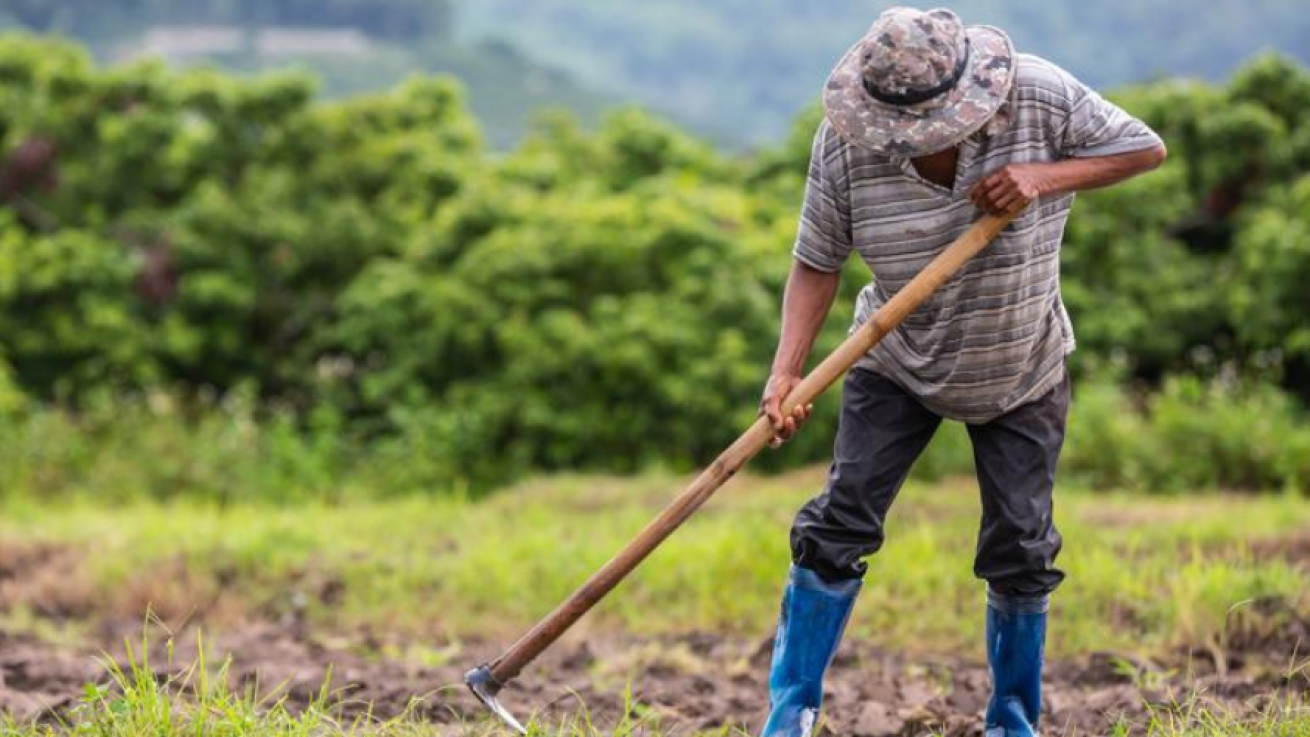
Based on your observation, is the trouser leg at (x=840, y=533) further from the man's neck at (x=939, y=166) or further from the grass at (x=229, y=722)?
the man's neck at (x=939, y=166)

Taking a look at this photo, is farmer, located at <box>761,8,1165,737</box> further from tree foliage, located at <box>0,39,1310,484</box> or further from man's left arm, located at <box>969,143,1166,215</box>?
tree foliage, located at <box>0,39,1310,484</box>

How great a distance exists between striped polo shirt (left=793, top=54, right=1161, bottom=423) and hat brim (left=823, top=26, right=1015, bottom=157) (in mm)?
102

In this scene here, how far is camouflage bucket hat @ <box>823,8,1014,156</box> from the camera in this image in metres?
3.54

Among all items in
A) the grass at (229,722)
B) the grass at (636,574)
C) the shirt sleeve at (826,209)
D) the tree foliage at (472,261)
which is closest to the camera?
the grass at (229,722)

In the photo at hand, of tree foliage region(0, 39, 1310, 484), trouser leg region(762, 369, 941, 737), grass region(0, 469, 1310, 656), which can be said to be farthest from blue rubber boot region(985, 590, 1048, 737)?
tree foliage region(0, 39, 1310, 484)

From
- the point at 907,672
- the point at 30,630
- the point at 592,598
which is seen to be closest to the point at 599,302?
the point at 30,630

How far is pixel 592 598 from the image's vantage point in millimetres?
4023

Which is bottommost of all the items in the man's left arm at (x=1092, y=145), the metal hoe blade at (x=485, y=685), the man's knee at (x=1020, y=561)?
the metal hoe blade at (x=485, y=685)

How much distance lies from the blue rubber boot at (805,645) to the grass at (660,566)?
1.89 meters

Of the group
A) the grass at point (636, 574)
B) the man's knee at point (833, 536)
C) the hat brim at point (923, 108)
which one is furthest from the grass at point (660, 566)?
the hat brim at point (923, 108)

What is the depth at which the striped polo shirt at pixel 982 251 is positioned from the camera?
3.72 m

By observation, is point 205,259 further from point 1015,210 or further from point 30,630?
point 1015,210

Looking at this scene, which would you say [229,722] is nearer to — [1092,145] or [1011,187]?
[1011,187]

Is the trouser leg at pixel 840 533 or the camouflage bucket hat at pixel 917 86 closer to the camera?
the camouflage bucket hat at pixel 917 86
